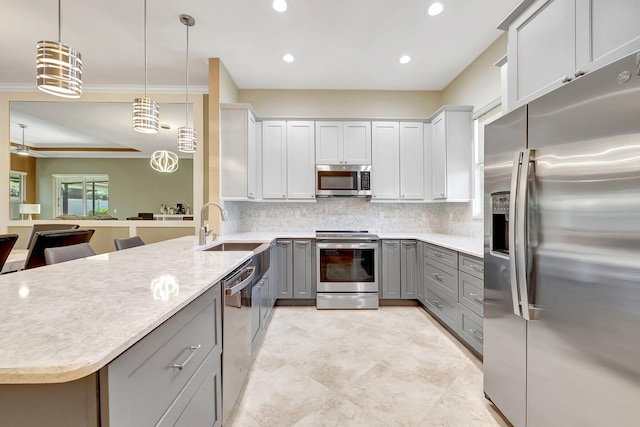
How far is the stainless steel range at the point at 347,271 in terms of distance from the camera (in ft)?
11.5

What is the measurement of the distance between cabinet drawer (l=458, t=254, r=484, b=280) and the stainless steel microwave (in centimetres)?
166

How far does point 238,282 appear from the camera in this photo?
66.6 inches

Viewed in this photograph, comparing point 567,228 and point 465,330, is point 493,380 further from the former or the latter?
point 567,228

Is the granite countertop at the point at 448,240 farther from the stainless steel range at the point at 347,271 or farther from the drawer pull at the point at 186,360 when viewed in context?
the drawer pull at the point at 186,360

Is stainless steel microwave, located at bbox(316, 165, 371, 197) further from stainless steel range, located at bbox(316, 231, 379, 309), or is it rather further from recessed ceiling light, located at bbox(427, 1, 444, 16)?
recessed ceiling light, located at bbox(427, 1, 444, 16)

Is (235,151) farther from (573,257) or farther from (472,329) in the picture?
(573,257)

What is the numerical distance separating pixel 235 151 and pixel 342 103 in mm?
1820

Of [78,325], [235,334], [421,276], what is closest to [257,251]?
[235,334]

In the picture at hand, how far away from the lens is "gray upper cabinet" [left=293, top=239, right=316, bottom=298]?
3582 mm

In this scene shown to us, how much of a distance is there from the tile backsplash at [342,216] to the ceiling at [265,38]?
5.90 ft

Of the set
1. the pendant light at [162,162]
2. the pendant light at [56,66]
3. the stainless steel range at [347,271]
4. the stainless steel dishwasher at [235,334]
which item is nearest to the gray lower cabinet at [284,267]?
the stainless steel range at [347,271]

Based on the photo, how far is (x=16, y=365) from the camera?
56 cm

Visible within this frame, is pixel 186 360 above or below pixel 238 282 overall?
below

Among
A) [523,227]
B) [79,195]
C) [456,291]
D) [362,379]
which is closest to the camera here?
[523,227]
